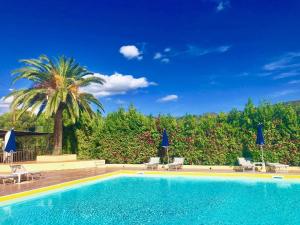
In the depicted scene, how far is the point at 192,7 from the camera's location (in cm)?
2611

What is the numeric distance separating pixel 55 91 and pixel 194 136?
11.3 metres

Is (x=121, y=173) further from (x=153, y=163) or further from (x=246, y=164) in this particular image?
(x=246, y=164)

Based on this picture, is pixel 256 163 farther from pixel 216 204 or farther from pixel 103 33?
pixel 103 33

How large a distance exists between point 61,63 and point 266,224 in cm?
1971

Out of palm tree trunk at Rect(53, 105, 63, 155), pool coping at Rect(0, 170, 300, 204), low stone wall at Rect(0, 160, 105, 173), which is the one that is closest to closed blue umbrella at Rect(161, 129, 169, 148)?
pool coping at Rect(0, 170, 300, 204)

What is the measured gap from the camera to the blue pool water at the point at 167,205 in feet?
29.5

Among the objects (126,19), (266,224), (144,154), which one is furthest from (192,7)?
(266,224)

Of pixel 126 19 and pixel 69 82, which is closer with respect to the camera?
pixel 69 82

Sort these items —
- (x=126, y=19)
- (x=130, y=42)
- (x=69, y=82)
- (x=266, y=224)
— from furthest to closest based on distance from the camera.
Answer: (x=130, y=42)
(x=126, y=19)
(x=69, y=82)
(x=266, y=224)

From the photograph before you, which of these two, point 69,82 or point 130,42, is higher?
point 130,42

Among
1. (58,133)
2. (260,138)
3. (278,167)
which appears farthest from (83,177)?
(278,167)

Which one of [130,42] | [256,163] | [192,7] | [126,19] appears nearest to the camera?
[256,163]

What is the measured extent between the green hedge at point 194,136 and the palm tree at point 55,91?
189 centimetres

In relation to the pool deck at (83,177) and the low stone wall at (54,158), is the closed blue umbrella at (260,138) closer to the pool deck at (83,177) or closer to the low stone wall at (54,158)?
the pool deck at (83,177)
